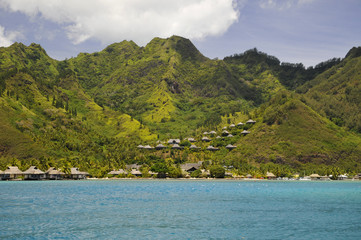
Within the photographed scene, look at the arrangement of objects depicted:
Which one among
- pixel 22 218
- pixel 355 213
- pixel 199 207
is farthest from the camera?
pixel 199 207

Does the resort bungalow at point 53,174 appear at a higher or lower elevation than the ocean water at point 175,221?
higher

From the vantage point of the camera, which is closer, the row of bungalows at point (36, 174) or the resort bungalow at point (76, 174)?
the row of bungalows at point (36, 174)

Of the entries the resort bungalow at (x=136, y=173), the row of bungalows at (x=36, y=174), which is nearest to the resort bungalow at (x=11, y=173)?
the row of bungalows at (x=36, y=174)

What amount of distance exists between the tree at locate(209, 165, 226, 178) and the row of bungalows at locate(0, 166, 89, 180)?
67.9 m

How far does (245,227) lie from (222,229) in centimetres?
313

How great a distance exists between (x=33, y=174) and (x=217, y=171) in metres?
91.9

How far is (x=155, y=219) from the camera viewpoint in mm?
45969

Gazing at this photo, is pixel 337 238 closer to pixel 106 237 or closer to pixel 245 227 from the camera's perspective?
pixel 245 227

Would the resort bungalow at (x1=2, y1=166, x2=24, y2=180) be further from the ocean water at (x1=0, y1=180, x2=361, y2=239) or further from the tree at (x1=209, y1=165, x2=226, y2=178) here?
the ocean water at (x1=0, y1=180, x2=361, y2=239)

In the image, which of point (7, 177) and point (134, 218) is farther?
point (7, 177)

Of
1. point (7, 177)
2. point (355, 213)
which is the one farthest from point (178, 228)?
point (7, 177)

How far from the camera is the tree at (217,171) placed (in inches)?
7405

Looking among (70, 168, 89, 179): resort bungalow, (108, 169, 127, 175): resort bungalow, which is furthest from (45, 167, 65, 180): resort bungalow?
(108, 169, 127, 175): resort bungalow

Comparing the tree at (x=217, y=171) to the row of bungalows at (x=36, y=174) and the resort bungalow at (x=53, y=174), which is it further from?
the resort bungalow at (x=53, y=174)
